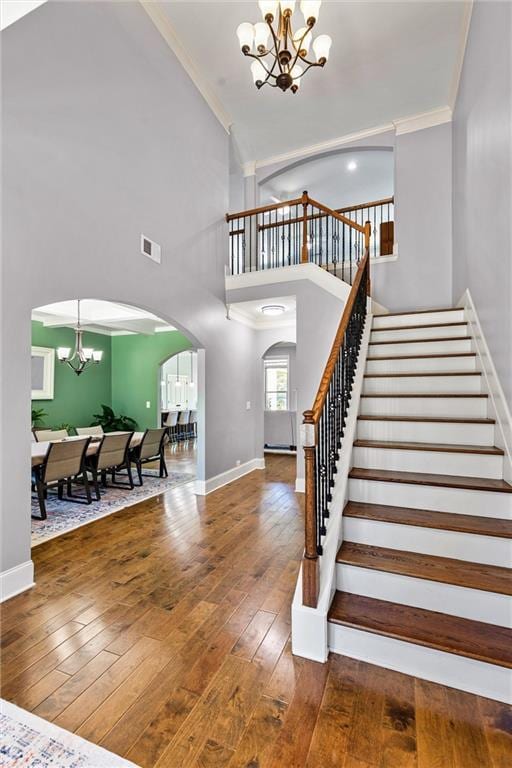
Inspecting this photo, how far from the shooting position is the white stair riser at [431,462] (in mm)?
2254

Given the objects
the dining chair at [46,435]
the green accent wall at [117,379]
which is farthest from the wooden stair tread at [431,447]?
the green accent wall at [117,379]

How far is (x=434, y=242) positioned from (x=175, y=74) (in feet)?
13.8

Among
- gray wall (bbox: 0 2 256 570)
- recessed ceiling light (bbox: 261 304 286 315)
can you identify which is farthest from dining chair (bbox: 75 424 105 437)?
A: recessed ceiling light (bbox: 261 304 286 315)

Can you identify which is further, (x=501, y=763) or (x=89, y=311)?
(x=89, y=311)

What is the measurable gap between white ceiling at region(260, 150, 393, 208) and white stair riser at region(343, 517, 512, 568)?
21.1 ft

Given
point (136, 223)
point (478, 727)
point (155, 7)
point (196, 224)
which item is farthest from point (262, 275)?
point (478, 727)

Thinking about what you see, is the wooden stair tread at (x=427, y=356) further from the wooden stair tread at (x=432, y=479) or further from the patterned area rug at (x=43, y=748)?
the patterned area rug at (x=43, y=748)

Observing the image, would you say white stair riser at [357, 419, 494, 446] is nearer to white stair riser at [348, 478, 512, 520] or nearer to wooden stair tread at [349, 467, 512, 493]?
→ wooden stair tread at [349, 467, 512, 493]

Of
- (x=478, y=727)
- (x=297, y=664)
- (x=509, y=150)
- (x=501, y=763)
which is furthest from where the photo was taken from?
(x=509, y=150)

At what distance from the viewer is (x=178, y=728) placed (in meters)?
1.43

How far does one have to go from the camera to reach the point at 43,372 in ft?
24.5

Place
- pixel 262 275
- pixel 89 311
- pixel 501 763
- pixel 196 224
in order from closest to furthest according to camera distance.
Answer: pixel 501 763 → pixel 196 224 → pixel 262 275 → pixel 89 311

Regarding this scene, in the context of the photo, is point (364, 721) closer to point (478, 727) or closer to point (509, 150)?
point (478, 727)

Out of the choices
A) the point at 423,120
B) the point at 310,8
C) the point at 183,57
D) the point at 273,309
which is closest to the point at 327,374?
the point at 310,8
